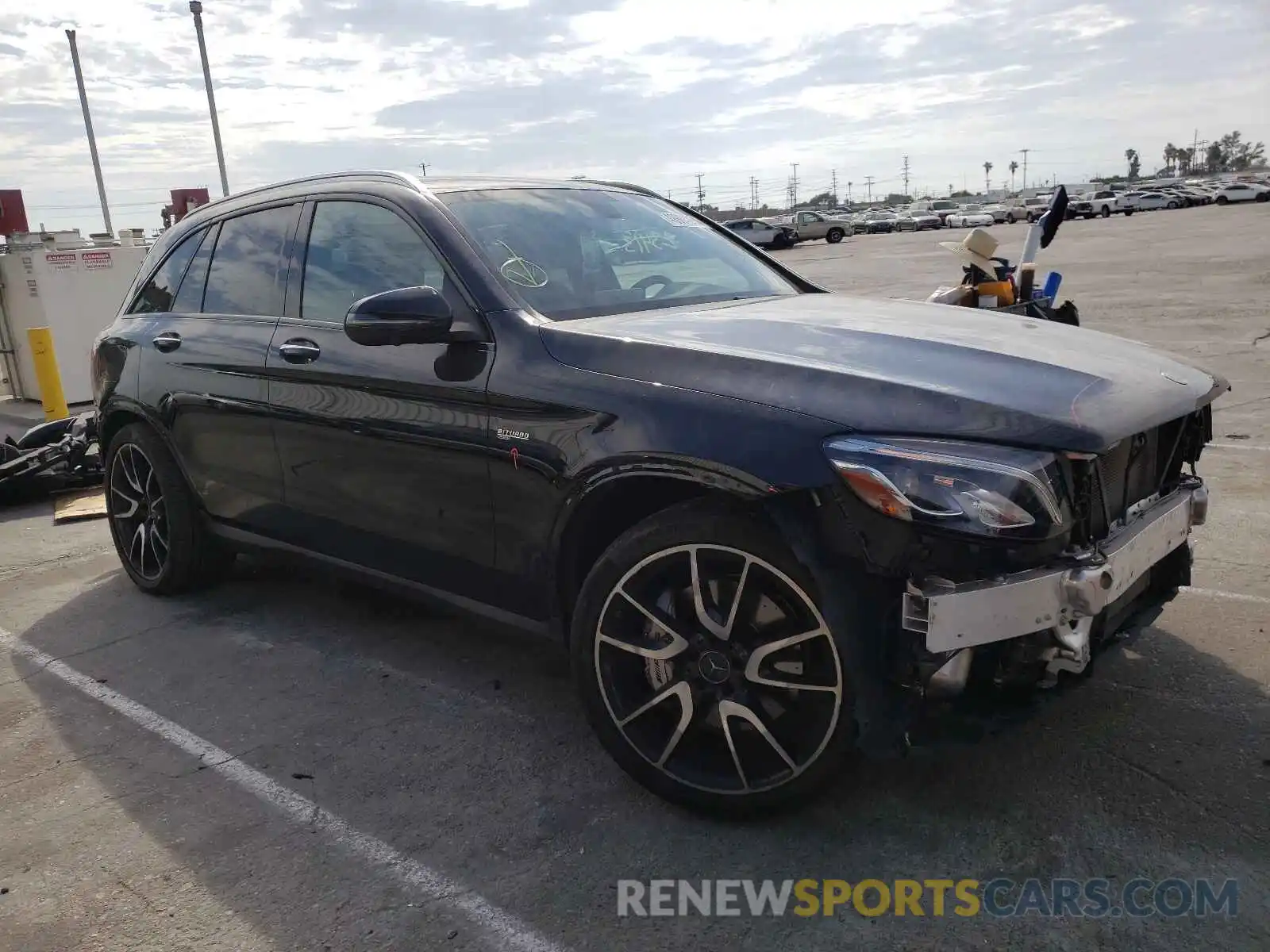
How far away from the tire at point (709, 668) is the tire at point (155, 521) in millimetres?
2612

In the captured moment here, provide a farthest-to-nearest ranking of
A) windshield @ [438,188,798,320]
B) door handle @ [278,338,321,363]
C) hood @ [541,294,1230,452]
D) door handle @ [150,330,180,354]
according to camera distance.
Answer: door handle @ [150,330,180,354] → door handle @ [278,338,321,363] → windshield @ [438,188,798,320] → hood @ [541,294,1230,452]

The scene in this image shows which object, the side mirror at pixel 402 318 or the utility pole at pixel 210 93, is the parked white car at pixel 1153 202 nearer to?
the utility pole at pixel 210 93

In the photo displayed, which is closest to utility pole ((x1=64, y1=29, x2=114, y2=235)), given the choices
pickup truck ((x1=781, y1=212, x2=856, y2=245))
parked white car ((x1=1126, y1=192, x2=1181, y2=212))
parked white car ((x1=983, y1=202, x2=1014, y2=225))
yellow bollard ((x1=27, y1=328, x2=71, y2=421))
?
yellow bollard ((x1=27, y1=328, x2=71, y2=421))

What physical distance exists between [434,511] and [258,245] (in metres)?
1.67

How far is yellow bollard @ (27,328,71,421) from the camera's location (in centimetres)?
1009

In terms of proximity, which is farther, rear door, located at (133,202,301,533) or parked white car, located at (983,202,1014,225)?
parked white car, located at (983,202,1014,225)

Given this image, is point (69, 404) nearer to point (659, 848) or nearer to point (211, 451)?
point (211, 451)

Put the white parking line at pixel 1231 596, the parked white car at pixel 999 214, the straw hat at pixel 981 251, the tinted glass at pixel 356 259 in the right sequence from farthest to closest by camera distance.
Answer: the parked white car at pixel 999 214, the straw hat at pixel 981 251, the white parking line at pixel 1231 596, the tinted glass at pixel 356 259

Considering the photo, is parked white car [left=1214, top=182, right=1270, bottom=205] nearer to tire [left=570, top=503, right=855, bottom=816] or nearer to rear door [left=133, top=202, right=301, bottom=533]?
rear door [left=133, top=202, right=301, bottom=533]

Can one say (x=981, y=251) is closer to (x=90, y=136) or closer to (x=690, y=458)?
Result: (x=690, y=458)

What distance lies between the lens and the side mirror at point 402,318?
3.03 m

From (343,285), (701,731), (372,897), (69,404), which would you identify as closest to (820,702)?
(701,731)

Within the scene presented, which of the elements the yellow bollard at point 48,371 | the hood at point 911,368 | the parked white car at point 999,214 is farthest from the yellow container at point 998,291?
the parked white car at point 999,214

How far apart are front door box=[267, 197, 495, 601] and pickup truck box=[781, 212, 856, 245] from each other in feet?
167
